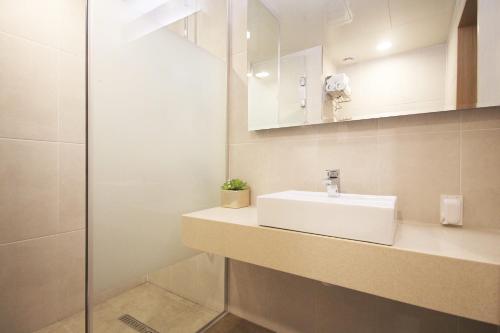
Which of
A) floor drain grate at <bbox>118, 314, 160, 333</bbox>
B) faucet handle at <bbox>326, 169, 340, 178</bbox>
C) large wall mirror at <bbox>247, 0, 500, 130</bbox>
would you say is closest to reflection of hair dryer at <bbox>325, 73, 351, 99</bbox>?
large wall mirror at <bbox>247, 0, 500, 130</bbox>

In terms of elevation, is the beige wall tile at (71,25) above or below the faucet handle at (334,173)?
above

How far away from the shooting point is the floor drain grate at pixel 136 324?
4.30 feet

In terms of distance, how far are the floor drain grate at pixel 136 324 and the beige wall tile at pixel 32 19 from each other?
64.4 inches

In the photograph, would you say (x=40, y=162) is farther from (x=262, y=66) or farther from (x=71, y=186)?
(x=262, y=66)

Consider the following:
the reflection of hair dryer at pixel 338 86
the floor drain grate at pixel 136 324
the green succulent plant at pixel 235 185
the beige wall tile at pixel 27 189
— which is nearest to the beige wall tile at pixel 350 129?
the reflection of hair dryer at pixel 338 86

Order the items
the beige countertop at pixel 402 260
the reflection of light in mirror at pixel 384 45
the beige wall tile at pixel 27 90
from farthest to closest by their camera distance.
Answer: the beige wall tile at pixel 27 90
the reflection of light in mirror at pixel 384 45
the beige countertop at pixel 402 260

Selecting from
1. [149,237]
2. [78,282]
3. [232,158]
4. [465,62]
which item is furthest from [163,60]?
[78,282]

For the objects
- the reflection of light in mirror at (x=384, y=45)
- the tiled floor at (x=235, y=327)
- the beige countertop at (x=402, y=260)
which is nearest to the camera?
the beige countertop at (x=402, y=260)

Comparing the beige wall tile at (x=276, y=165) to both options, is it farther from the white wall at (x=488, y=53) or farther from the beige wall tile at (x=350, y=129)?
the white wall at (x=488, y=53)

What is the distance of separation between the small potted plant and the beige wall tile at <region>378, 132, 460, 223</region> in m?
0.73

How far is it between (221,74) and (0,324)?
183 cm

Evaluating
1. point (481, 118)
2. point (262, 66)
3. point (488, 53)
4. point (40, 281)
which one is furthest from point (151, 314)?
point (488, 53)

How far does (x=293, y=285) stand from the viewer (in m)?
1.32

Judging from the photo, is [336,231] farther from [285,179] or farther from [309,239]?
[285,179]
